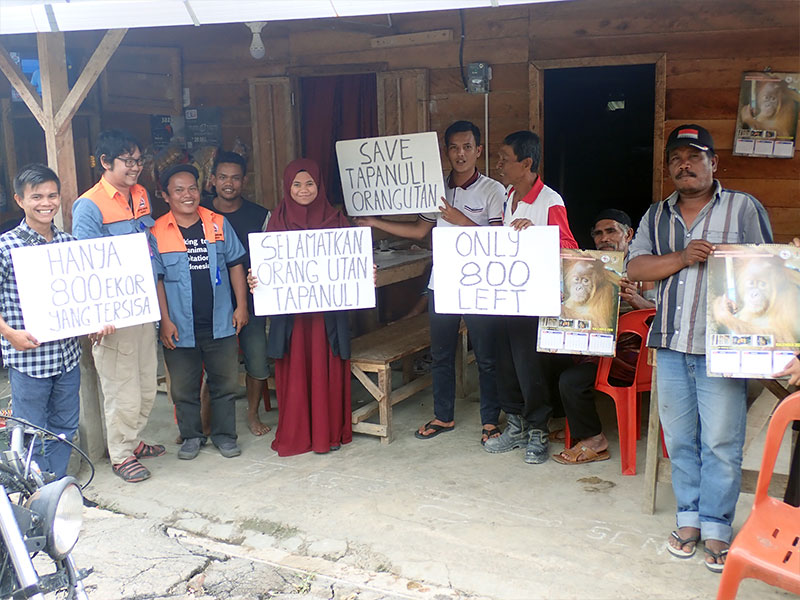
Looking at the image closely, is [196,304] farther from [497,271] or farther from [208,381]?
[497,271]

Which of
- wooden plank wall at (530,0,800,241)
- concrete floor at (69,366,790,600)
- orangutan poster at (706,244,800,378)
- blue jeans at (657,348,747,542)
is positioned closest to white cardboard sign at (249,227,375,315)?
concrete floor at (69,366,790,600)

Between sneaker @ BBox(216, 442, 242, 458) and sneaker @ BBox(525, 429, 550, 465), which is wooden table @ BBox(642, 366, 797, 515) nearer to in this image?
sneaker @ BBox(525, 429, 550, 465)

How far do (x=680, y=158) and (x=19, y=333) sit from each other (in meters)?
2.93

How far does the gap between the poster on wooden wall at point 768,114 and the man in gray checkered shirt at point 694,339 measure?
2.38 m

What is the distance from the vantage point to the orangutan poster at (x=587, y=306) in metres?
3.74

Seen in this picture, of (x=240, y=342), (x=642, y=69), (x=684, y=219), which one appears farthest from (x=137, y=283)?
Result: (x=642, y=69)

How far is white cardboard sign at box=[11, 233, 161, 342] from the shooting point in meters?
3.57

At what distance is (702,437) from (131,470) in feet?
9.55

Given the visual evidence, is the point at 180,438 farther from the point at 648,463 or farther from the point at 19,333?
the point at 648,463

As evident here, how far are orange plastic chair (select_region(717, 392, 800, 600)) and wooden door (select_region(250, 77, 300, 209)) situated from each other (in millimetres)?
4977

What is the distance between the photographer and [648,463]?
3.54m

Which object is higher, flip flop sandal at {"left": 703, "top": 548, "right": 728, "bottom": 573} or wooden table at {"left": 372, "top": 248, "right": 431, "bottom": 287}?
wooden table at {"left": 372, "top": 248, "right": 431, "bottom": 287}

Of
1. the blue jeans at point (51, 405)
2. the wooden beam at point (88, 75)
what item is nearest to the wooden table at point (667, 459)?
the blue jeans at point (51, 405)

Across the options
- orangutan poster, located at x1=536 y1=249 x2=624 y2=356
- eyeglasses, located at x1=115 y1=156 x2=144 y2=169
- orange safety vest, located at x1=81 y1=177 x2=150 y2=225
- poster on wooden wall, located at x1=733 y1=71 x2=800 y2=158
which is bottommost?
orangutan poster, located at x1=536 y1=249 x2=624 y2=356
